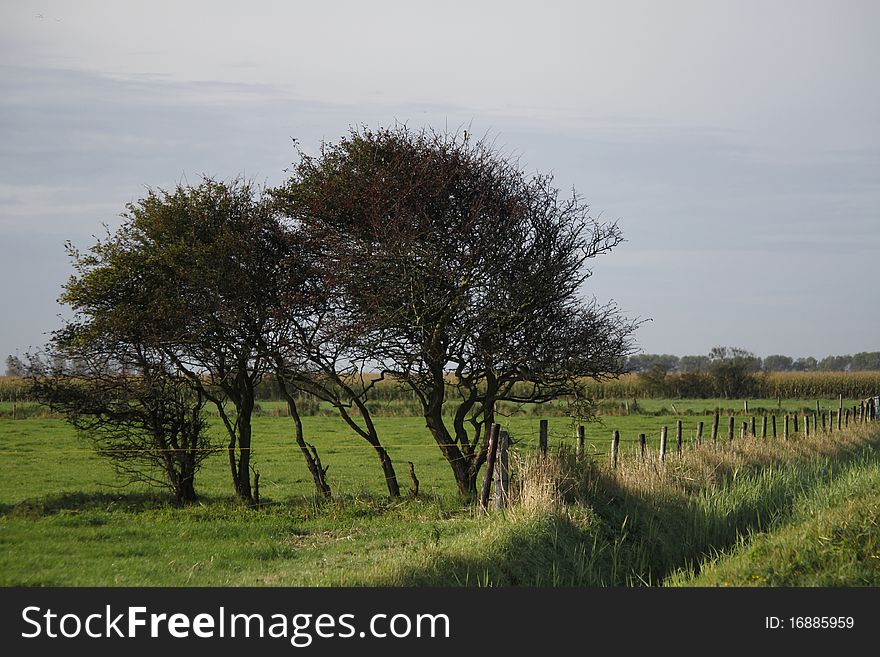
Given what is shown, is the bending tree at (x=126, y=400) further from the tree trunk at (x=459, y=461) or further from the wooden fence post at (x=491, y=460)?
the wooden fence post at (x=491, y=460)

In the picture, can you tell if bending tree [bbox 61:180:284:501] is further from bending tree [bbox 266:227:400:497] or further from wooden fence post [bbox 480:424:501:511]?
wooden fence post [bbox 480:424:501:511]

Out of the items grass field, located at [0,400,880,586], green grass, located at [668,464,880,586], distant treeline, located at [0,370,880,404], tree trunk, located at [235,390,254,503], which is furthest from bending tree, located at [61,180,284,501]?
distant treeline, located at [0,370,880,404]

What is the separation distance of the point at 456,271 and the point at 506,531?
7.31m

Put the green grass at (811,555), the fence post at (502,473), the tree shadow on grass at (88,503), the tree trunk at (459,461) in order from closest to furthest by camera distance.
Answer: the green grass at (811,555), the fence post at (502,473), the tree shadow on grass at (88,503), the tree trunk at (459,461)

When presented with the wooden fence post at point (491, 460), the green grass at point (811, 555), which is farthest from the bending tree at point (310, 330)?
the green grass at point (811, 555)

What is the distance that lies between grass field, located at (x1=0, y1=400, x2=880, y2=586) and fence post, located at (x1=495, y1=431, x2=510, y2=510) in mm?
258

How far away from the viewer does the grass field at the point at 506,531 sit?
11867 millimetres

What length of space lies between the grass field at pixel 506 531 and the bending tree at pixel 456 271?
2.80 meters

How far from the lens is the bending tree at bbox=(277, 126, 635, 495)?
1891cm

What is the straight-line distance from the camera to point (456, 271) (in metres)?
18.9

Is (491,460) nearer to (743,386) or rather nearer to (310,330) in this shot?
(310,330)

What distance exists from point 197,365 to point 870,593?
608 inches

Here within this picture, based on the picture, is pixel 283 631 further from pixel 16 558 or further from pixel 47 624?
pixel 16 558

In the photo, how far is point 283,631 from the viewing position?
9438mm
